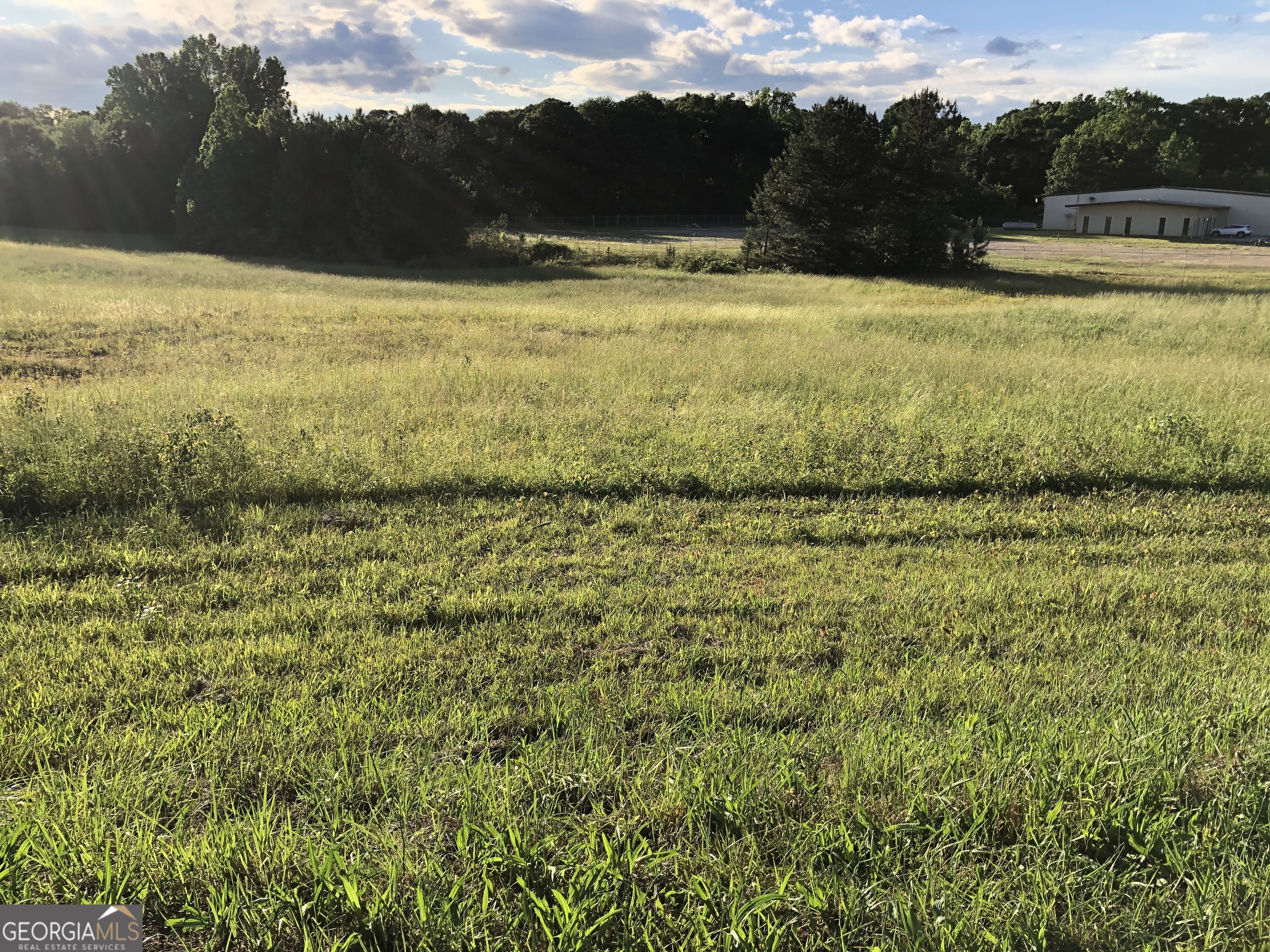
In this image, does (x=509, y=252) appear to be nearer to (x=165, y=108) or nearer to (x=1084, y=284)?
(x=1084, y=284)

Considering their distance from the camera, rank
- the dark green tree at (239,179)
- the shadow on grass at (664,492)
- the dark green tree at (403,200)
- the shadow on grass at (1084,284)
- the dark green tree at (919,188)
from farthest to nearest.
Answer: the dark green tree at (239,179) < the dark green tree at (403,200) < the dark green tree at (919,188) < the shadow on grass at (1084,284) < the shadow on grass at (664,492)

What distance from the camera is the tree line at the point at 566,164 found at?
4303 cm

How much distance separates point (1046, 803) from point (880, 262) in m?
44.6

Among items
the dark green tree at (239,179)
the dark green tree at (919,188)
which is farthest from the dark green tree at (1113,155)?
the dark green tree at (239,179)

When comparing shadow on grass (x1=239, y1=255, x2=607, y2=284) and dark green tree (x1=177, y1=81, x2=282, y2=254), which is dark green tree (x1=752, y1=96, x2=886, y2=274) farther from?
dark green tree (x1=177, y1=81, x2=282, y2=254)

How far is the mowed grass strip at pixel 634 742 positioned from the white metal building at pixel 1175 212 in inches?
3420

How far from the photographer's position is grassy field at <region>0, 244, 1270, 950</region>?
8.41 ft

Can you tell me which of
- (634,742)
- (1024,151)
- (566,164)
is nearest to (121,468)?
(634,742)

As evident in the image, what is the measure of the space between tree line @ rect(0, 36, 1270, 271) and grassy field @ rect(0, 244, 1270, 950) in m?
35.9

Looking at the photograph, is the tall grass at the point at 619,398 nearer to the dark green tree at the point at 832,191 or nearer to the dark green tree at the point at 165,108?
the dark green tree at the point at 832,191

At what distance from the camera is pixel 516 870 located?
262cm

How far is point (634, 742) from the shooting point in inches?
139

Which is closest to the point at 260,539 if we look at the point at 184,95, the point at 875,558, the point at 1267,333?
the point at 875,558

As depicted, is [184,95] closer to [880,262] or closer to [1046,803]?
[880,262]
